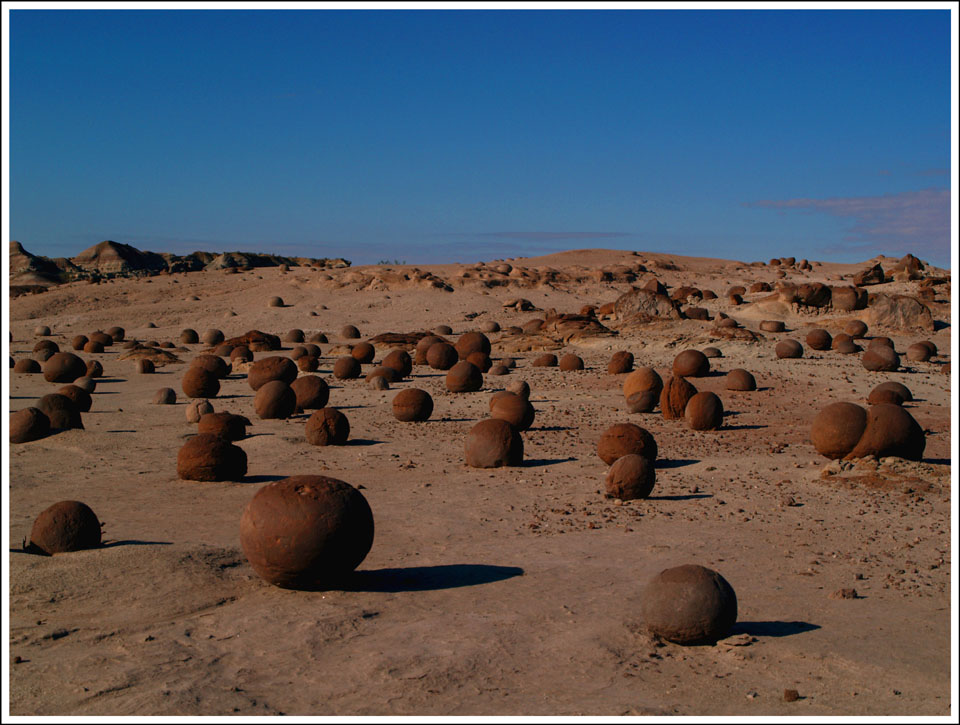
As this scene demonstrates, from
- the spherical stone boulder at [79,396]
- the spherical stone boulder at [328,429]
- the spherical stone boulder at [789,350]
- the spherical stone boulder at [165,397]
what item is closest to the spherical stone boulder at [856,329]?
the spherical stone boulder at [789,350]

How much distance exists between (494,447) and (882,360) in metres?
11.9

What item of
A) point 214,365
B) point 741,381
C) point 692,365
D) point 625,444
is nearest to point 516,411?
point 625,444

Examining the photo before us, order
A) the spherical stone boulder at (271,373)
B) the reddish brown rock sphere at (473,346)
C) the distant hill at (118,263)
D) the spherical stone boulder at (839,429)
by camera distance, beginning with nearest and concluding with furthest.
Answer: the spherical stone boulder at (839,429) → the spherical stone boulder at (271,373) → the reddish brown rock sphere at (473,346) → the distant hill at (118,263)

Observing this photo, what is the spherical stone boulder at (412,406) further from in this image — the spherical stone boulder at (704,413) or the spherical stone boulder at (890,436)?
the spherical stone boulder at (890,436)

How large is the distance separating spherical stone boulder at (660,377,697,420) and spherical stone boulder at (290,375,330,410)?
622 cm

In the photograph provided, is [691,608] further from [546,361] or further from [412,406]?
[546,361]

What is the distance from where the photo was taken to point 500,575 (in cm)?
741

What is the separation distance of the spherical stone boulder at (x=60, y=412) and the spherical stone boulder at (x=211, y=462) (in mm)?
4717

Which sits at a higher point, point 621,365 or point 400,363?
point 400,363

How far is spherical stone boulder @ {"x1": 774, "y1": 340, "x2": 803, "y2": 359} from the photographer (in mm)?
20656

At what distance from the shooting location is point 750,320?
27469 mm

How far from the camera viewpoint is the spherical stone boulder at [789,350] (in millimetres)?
20656

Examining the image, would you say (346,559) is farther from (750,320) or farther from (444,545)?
(750,320)

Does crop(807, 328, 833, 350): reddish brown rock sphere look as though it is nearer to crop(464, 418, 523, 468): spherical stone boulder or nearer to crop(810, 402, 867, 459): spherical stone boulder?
crop(810, 402, 867, 459): spherical stone boulder
